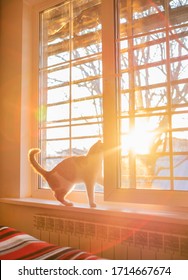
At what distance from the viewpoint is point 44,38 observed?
215 centimetres

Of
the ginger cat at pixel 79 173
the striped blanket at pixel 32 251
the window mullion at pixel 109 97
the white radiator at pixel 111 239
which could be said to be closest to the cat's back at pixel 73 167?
the ginger cat at pixel 79 173

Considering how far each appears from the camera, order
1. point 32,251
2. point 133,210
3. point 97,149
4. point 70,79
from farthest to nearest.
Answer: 1. point 70,79
2. point 97,149
3. point 133,210
4. point 32,251

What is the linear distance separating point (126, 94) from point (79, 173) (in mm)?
527

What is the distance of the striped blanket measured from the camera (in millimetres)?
1029

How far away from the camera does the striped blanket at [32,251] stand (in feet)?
3.38

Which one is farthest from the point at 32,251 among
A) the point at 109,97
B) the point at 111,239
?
the point at 109,97

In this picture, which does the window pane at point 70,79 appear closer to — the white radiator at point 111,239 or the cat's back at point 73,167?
the cat's back at point 73,167

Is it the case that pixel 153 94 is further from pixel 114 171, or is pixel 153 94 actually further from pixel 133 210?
pixel 133 210

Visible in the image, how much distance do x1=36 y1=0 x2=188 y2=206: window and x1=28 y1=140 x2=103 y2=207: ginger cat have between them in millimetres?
62

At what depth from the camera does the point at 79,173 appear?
158cm

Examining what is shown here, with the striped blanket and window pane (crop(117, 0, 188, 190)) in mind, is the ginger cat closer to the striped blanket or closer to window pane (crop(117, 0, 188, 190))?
window pane (crop(117, 0, 188, 190))

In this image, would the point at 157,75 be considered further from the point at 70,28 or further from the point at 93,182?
the point at 70,28

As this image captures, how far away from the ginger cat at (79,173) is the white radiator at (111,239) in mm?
144

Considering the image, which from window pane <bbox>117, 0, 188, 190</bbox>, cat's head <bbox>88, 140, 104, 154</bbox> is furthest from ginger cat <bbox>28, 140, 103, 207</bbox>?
window pane <bbox>117, 0, 188, 190</bbox>
